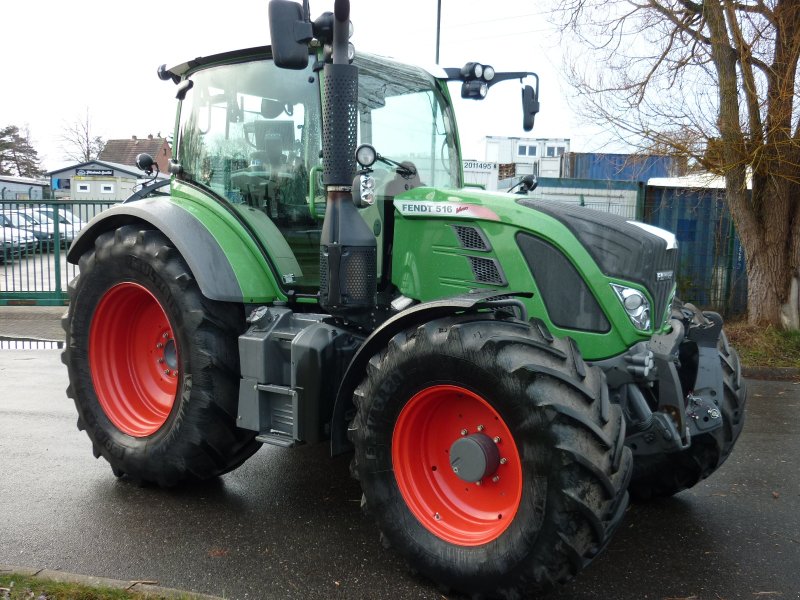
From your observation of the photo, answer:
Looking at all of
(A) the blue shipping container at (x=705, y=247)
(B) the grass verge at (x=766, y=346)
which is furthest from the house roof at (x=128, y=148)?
(B) the grass verge at (x=766, y=346)

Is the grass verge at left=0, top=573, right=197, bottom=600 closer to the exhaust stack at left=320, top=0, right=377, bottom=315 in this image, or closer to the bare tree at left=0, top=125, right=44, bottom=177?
the exhaust stack at left=320, top=0, right=377, bottom=315

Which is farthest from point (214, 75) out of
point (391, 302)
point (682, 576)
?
point (682, 576)

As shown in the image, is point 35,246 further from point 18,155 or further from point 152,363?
point 18,155

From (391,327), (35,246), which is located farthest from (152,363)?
(35,246)

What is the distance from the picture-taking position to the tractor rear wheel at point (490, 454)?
2.98 meters

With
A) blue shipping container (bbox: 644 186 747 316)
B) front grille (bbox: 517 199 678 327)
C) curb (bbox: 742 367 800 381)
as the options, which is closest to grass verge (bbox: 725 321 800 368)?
curb (bbox: 742 367 800 381)

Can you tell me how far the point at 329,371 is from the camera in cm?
391

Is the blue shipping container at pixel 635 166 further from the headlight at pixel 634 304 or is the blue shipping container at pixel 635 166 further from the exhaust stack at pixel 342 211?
the exhaust stack at pixel 342 211

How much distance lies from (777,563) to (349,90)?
3144 millimetres

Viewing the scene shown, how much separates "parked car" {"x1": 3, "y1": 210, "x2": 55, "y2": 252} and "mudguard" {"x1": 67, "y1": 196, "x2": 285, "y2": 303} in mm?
9577

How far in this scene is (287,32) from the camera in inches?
135

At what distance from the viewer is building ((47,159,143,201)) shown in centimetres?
4058

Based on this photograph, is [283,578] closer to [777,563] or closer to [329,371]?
[329,371]

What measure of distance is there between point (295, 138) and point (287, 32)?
1.00m
